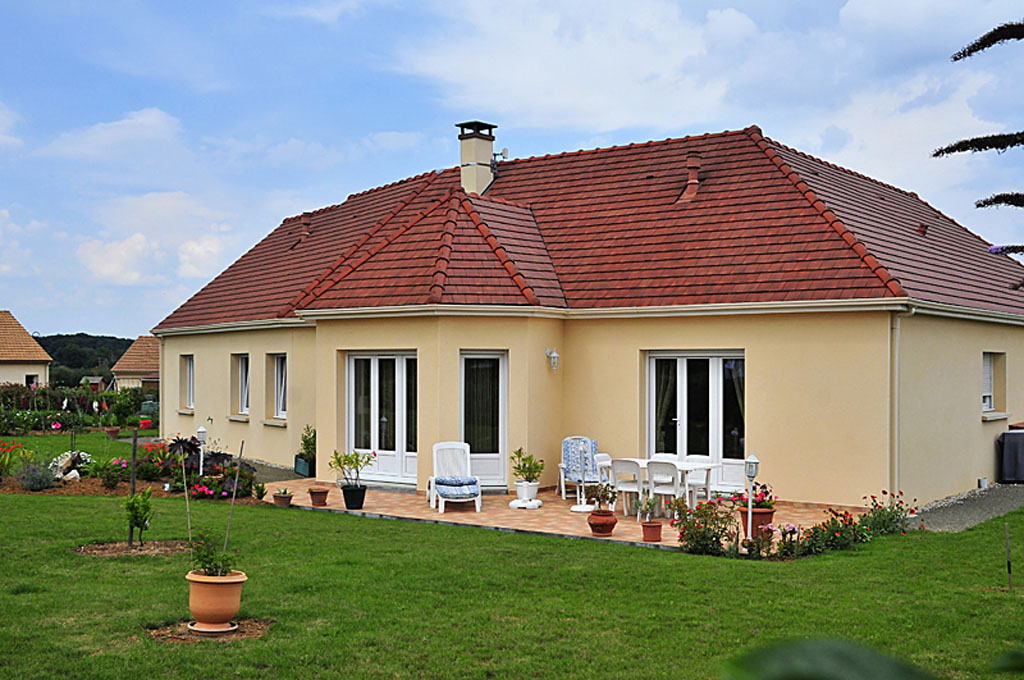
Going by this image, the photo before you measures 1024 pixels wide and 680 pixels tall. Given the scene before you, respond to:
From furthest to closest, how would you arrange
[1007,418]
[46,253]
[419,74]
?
[46,253], [419,74], [1007,418]

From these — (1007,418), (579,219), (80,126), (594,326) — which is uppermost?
(80,126)

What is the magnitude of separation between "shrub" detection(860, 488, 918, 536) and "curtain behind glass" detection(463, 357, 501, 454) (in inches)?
244

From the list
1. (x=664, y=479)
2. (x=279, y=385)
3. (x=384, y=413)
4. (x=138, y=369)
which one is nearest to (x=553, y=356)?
(x=384, y=413)

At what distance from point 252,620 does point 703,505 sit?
5.95 m

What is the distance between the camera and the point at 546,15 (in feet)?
55.4

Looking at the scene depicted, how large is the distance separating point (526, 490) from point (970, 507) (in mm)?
6945

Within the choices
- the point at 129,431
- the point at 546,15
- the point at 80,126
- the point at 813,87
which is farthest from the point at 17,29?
the point at 129,431

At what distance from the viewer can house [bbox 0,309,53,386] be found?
164 ft

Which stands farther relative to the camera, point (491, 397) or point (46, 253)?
point (46, 253)

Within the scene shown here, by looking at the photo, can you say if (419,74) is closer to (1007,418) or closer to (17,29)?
(17,29)

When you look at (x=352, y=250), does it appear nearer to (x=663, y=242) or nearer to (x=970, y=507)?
(x=663, y=242)

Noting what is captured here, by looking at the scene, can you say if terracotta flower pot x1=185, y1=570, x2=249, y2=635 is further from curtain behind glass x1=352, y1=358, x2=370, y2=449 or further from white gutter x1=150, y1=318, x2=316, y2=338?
white gutter x1=150, y1=318, x2=316, y2=338

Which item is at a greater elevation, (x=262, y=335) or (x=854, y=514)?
(x=262, y=335)

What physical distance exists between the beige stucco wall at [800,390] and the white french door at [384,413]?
3.62 metres
